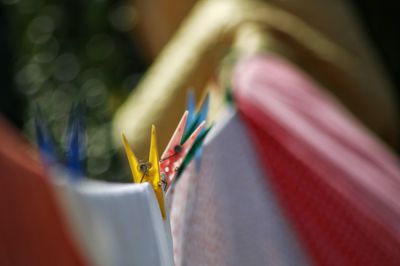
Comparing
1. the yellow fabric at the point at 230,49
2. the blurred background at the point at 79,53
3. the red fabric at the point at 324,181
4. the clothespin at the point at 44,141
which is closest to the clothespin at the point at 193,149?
the clothespin at the point at 44,141

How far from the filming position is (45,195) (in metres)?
0.77

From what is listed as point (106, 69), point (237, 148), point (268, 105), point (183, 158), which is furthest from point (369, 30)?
point (183, 158)

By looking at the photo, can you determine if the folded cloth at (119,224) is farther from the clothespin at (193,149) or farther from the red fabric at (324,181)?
the red fabric at (324,181)

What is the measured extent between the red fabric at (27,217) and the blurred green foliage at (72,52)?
79.7 inches

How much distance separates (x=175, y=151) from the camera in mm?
821

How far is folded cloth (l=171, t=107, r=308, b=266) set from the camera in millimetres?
939

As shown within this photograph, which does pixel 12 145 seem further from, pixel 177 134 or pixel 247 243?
pixel 247 243

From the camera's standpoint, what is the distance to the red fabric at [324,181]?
42.4 inches

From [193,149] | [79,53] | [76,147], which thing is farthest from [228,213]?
[79,53]

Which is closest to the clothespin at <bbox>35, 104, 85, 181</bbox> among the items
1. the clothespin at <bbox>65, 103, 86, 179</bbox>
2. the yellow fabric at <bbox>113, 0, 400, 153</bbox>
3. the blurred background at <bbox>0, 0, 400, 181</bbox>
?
the clothespin at <bbox>65, 103, 86, 179</bbox>

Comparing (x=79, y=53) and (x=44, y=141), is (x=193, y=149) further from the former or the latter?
(x=79, y=53)

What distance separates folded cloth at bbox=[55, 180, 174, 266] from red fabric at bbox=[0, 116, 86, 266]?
0.01m

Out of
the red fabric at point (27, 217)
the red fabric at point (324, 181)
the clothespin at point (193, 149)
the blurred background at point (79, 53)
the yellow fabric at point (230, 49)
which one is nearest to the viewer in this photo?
the red fabric at point (27, 217)

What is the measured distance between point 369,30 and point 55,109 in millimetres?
1015
